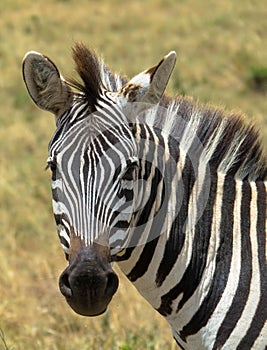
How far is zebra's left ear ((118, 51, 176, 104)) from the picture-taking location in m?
3.45

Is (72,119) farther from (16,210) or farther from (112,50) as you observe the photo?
(112,50)

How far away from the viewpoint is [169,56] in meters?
3.44

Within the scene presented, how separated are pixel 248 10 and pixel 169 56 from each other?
15.5 metres

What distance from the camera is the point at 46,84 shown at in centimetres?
351

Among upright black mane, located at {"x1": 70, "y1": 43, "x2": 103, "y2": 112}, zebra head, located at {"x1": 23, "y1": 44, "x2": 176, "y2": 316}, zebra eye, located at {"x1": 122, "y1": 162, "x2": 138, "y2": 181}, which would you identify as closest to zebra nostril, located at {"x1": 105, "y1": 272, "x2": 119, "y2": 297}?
zebra head, located at {"x1": 23, "y1": 44, "x2": 176, "y2": 316}

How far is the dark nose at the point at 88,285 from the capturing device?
122 inches

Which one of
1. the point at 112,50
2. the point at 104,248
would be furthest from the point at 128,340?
the point at 112,50

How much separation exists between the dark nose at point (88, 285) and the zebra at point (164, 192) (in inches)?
0.6

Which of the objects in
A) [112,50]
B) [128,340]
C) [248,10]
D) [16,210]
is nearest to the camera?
[128,340]

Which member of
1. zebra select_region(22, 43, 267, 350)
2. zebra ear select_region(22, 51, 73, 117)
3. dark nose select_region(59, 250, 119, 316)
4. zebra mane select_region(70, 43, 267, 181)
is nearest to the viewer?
dark nose select_region(59, 250, 119, 316)

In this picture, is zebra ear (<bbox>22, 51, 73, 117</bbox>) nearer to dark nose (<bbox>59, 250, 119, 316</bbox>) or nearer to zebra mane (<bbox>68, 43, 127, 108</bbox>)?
zebra mane (<bbox>68, 43, 127, 108</bbox>)

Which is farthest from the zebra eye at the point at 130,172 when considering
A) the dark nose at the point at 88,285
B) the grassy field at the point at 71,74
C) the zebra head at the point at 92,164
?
the grassy field at the point at 71,74

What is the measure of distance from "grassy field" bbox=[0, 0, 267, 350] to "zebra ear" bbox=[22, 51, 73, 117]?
2.62 ft

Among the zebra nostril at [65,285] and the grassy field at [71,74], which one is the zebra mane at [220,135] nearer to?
the grassy field at [71,74]
